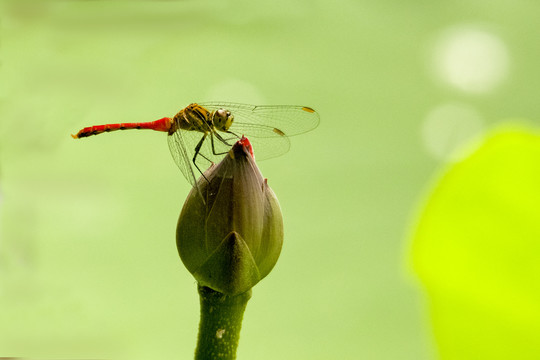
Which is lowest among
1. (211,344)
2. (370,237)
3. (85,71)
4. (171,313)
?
(211,344)

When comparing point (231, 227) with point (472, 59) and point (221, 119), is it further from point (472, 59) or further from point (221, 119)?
point (472, 59)

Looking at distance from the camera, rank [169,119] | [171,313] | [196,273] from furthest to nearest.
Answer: [171,313] → [169,119] → [196,273]

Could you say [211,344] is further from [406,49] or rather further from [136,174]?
[406,49]

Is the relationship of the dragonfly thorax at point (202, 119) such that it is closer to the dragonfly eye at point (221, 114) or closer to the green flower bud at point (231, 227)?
the dragonfly eye at point (221, 114)

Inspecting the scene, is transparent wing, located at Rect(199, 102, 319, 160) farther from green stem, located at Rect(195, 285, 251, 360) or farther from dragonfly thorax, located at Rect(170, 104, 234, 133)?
green stem, located at Rect(195, 285, 251, 360)

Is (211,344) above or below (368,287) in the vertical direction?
below

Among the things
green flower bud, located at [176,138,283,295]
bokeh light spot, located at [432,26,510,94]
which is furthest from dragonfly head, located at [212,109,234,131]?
bokeh light spot, located at [432,26,510,94]

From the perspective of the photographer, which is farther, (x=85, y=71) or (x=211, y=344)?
(x=85, y=71)

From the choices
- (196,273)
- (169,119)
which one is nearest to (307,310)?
(169,119)
